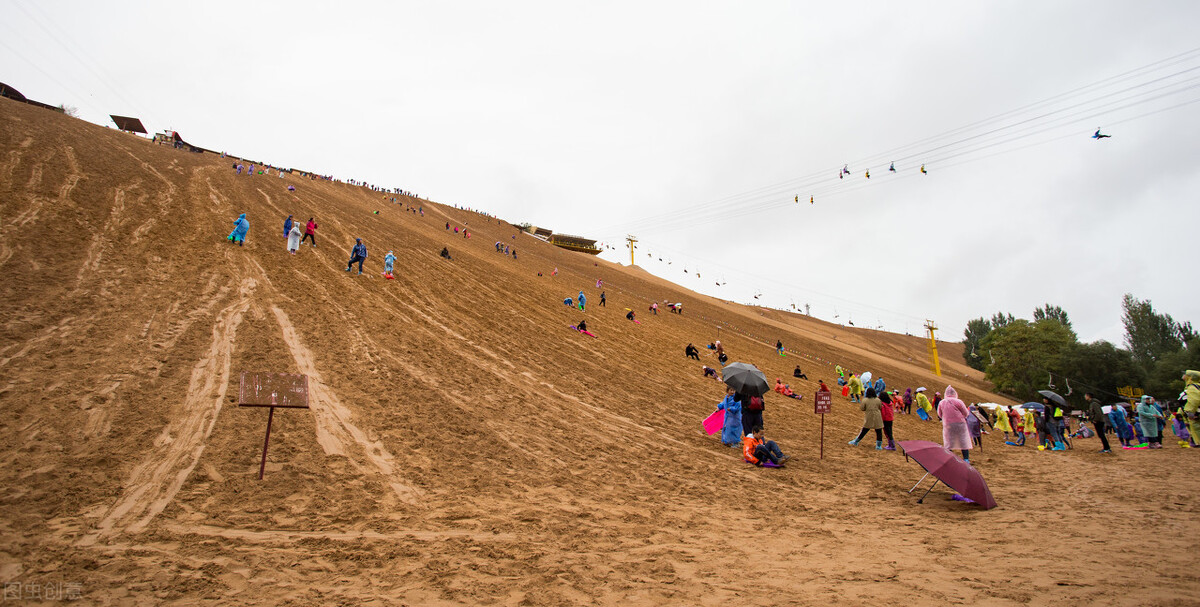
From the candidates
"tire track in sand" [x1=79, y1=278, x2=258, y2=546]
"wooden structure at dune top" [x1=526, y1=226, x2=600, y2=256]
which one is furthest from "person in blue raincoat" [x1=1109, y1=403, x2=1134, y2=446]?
"wooden structure at dune top" [x1=526, y1=226, x2=600, y2=256]

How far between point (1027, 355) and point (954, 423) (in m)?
50.7

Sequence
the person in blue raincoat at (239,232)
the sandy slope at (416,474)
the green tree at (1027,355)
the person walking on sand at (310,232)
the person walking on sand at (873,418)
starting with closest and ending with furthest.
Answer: the sandy slope at (416,474) < the person walking on sand at (873,418) < the person in blue raincoat at (239,232) < the person walking on sand at (310,232) < the green tree at (1027,355)

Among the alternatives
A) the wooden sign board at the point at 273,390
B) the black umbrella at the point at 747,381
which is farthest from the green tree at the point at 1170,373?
the wooden sign board at the point at 273,390

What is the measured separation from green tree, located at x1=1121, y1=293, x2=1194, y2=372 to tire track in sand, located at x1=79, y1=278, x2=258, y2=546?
86899 millimetres

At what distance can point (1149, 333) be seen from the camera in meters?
63.2

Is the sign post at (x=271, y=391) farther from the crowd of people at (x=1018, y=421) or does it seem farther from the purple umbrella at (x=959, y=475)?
the purple umbrella at (x=959, y=475)

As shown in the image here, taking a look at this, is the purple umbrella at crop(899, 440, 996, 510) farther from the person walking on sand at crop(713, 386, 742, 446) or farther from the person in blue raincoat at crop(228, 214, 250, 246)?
the person in blue raincoat at crop(228, 214, 250, 246)

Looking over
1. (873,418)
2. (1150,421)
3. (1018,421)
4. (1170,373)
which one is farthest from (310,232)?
(1170,373)

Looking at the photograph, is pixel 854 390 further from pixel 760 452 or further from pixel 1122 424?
pixel 760 452

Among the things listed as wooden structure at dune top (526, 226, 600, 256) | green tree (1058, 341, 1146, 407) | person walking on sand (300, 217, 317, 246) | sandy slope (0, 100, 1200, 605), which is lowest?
sandy slope (0, 100, 1200, 605)

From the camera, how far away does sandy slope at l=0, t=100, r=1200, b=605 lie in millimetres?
5070

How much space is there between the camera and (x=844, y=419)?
18344 mm

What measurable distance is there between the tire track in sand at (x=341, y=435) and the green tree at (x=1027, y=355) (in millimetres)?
57760

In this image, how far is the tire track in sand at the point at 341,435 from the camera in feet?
26.8
